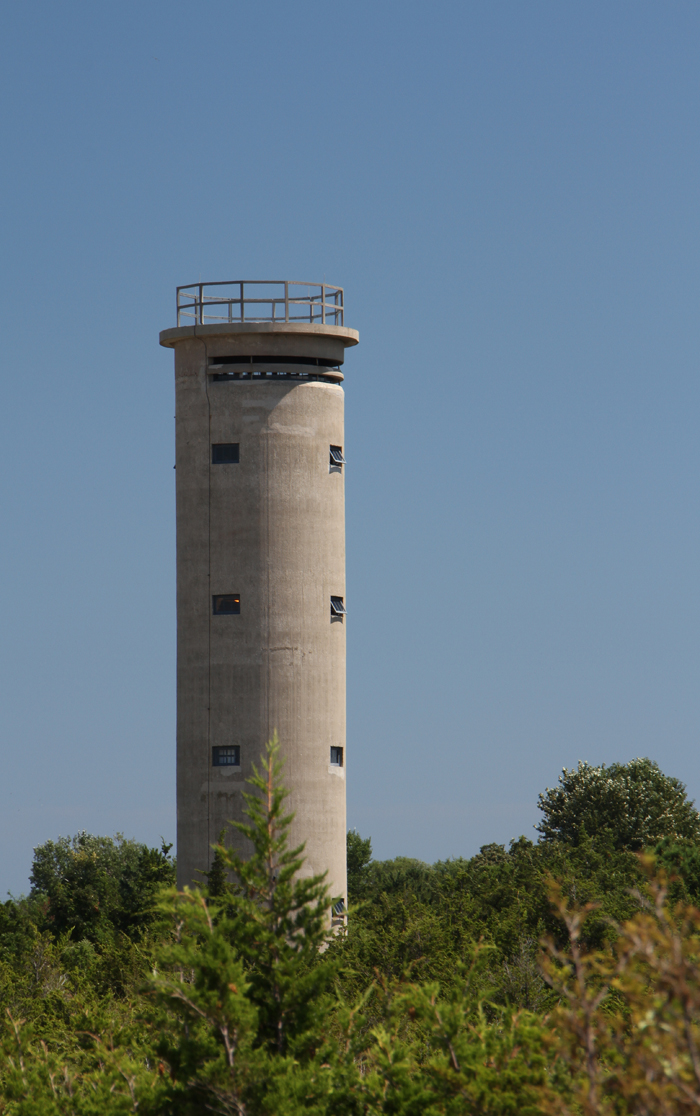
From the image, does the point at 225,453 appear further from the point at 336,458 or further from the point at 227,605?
the point at 227,605

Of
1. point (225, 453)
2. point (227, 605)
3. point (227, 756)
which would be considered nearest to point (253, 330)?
point (225, 453)

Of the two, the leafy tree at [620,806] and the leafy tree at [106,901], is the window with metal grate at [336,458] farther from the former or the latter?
the leafy tree at [620,806]

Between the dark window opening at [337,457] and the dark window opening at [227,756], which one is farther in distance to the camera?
the dark window opening at [337,457]

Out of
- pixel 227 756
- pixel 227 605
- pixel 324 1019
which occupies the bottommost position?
pixel 324 1019

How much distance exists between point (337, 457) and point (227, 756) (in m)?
9.51

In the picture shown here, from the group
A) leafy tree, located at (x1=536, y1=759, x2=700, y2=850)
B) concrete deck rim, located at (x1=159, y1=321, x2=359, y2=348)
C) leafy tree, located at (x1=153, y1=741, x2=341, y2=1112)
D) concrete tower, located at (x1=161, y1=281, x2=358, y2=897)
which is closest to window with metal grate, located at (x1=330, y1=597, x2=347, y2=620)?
concrete tower, located at (x1=161, y1=281, x2=358, y2=897)

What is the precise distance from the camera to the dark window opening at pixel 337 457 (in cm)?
4944

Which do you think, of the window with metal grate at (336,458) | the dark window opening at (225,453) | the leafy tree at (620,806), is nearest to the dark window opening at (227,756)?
the dark window opening at (225,453)

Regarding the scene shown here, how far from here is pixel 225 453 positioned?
4853 centimetres

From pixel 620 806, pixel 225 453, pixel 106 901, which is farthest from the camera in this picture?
pixel 620 806

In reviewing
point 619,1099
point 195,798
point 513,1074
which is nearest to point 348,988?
point 195,798

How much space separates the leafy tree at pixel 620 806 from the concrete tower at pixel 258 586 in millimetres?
37137

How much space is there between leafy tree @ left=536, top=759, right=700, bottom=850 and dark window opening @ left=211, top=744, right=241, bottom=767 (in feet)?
125

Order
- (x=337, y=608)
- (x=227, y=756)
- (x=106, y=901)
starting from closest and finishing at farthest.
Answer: (x=227, y=756) → (x=337, y=608) → (x=106, y=901)
